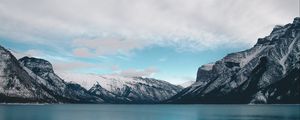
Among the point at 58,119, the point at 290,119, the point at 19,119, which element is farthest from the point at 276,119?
the point at 19,119

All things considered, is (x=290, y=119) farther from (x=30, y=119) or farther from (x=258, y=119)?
(x=30, y=119)

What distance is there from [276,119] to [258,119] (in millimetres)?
11346

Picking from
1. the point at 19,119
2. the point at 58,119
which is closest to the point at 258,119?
the point at 58,119

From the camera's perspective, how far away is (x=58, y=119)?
198 m

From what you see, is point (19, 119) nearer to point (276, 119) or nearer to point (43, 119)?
point (43, 119)

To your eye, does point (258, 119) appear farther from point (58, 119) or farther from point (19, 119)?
point (19, 119)

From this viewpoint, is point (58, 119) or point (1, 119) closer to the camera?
point (1, 119)

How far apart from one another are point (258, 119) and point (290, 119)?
20.0 meters

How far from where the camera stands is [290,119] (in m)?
180

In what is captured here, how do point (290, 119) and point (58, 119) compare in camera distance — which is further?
point (58, 119)

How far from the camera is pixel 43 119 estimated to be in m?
196

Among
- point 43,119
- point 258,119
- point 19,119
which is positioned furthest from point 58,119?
point 258,119

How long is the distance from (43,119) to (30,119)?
8.80 metres

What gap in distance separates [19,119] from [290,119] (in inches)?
4571
